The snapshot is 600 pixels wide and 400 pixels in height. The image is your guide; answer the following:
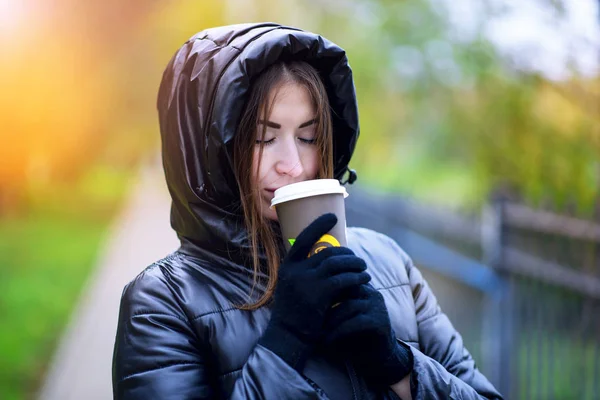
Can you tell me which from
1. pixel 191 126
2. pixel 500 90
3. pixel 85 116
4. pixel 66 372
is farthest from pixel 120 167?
pixel 191 126

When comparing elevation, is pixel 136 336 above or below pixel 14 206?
above

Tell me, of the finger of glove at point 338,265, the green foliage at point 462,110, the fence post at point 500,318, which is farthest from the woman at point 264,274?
the fence post at point 500,318

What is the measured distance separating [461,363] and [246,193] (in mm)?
827

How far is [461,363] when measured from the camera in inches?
85.0

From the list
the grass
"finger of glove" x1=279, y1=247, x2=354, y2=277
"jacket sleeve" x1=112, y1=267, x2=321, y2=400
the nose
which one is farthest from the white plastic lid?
the grass

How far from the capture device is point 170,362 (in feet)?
5.80

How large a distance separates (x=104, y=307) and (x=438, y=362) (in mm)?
5296

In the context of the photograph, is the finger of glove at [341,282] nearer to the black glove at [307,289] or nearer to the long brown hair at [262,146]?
the black glove at [307,289]

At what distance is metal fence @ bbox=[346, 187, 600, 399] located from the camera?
4480 millimetres

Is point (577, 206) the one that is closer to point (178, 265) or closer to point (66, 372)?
point (178, 265)

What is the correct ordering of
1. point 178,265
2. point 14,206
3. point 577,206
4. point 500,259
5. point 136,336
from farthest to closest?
point 14,206
point 500,259
point 577,206
point 178,265
point 136,336

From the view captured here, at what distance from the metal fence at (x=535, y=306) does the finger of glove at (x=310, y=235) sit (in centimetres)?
313

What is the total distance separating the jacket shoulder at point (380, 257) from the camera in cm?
217

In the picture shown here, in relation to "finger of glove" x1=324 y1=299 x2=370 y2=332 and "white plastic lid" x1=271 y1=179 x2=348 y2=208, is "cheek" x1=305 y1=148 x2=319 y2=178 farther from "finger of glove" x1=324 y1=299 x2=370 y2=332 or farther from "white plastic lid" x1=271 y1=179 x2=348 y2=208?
"finger of glove" x1=324 y1=299 x2=370 y2=332
